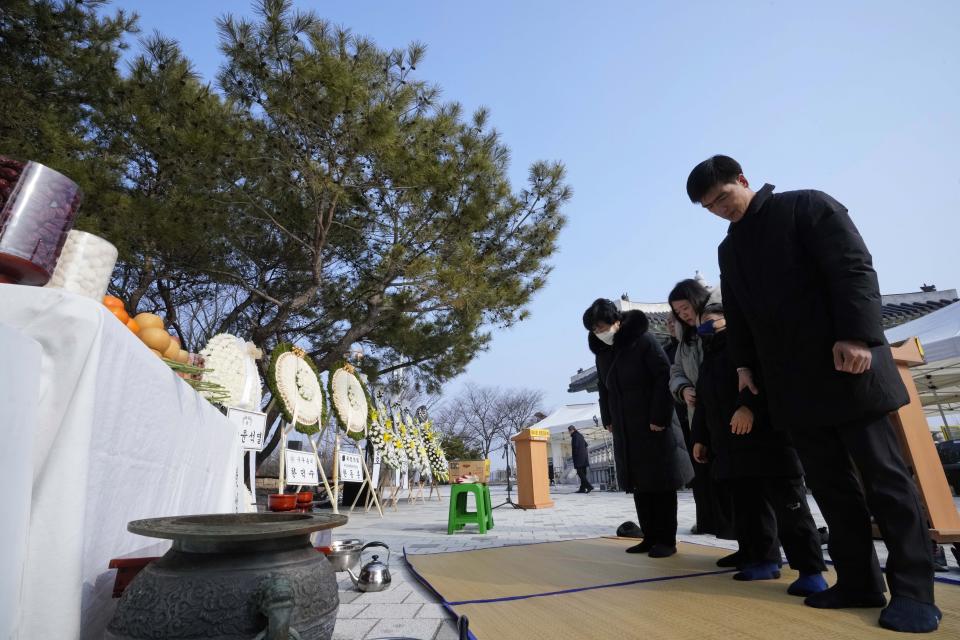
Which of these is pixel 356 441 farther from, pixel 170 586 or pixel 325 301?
pixel 170 586

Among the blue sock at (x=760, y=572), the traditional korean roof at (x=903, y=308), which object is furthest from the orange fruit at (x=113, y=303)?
the traditional korean roof at (x=903, y=308)

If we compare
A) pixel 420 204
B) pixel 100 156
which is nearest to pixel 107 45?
pixel 100 156

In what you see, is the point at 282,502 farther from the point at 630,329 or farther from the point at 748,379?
the point at 630,329

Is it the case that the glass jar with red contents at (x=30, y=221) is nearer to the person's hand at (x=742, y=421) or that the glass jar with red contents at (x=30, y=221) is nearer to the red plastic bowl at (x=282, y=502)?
the red plastic bowl at (x=282, y=502)

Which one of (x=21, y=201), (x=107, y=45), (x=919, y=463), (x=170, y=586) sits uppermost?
(x=107, y=45)

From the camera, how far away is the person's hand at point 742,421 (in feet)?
6.98

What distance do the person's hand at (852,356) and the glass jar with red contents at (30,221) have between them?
7.25ft

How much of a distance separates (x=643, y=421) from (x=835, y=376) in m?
1.52

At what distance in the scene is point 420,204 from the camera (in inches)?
269

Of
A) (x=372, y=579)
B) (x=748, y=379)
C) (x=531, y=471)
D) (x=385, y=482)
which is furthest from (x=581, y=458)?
(x=748, y=379)

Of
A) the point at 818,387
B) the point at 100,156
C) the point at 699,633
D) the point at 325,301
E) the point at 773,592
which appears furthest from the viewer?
the point at 325,301

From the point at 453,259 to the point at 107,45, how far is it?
4.82m

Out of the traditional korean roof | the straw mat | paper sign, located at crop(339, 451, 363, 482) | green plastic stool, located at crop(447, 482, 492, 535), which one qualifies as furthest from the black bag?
the traditional korean roof

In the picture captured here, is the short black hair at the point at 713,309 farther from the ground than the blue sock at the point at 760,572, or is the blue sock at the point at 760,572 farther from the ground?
the short black hair at the point at 713,309
